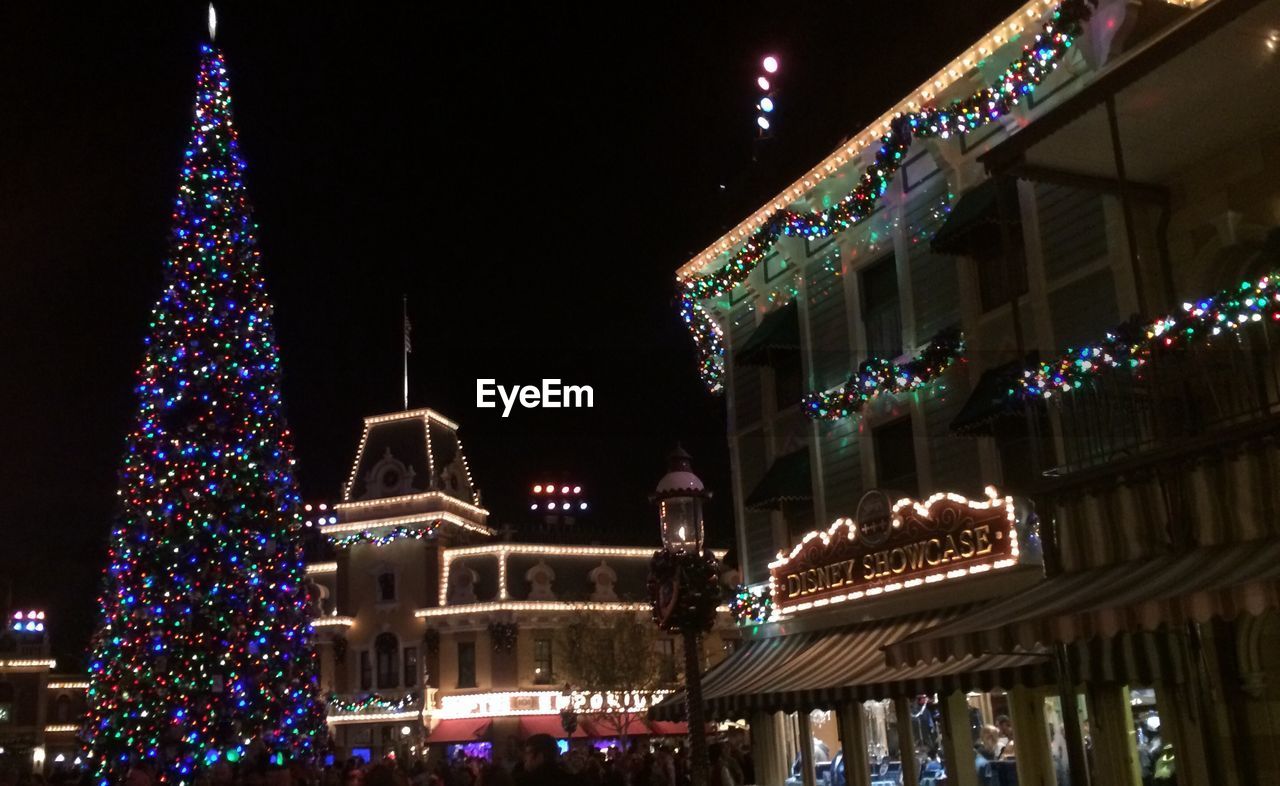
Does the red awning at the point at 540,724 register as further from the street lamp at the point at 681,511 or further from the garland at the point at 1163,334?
the garland at the point at 1163,334

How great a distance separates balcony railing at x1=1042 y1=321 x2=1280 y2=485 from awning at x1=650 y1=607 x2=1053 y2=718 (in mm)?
2649

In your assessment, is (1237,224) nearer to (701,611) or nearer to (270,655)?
(701,611)

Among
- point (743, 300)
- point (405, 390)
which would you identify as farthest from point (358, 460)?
point (743, 300)

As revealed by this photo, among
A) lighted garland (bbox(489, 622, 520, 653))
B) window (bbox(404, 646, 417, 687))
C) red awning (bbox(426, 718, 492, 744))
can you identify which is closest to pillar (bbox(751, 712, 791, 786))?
red awning (bbox(426, 718, 492, 744))

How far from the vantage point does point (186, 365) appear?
1720 cm

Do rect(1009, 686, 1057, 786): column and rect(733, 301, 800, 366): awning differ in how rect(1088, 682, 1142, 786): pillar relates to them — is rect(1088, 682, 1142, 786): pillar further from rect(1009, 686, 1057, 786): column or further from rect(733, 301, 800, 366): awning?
rect(733, 301, 800, 366): awning

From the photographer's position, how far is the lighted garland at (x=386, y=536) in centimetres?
4888

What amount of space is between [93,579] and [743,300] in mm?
59900

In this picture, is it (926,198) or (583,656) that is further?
(583,656)

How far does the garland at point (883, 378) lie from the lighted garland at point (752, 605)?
10.3 ft

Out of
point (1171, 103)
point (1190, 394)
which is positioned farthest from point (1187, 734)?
point (1171, 103)

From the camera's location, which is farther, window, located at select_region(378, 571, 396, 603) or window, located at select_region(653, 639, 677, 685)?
window, located at select_region(378, 571, 396, 603)

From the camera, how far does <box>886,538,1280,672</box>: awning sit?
7.50 metres

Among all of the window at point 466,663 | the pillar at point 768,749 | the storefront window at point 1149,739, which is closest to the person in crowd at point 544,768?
the storefront window at point 1149,739
